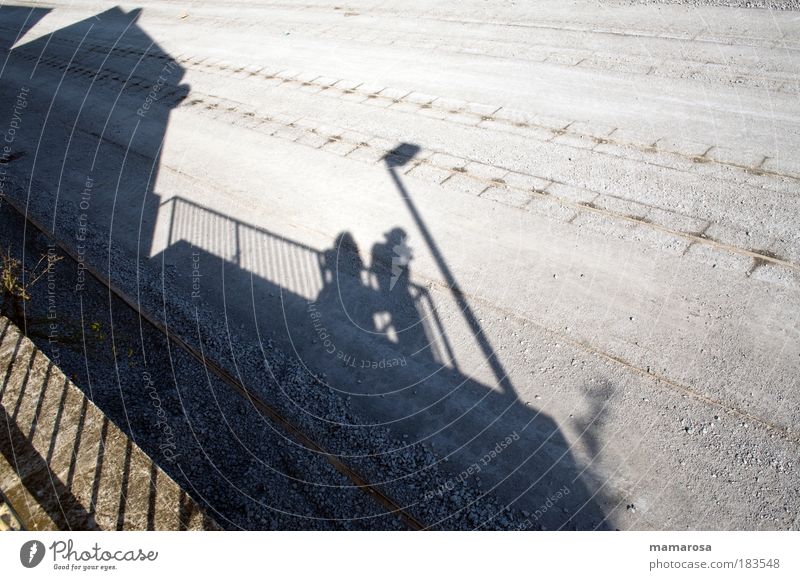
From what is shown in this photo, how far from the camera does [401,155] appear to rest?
15445mm

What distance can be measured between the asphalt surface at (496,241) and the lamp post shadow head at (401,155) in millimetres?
82

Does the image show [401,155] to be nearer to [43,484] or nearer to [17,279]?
[17,279]

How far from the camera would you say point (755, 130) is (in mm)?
Result: 13680

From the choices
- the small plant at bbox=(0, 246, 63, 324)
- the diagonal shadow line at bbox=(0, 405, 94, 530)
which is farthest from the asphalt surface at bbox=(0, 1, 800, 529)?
the diagonal shadow line at bbox=(0, 405, 94, 530)

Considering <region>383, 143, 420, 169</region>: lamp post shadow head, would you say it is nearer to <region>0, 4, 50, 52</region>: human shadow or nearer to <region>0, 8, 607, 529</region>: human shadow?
<region>0, 8, 607, 529</region>: human shadow

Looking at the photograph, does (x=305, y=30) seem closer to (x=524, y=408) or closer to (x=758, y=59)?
(x=758, y=59)

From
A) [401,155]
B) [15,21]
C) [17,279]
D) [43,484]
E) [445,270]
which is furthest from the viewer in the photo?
[15,21]

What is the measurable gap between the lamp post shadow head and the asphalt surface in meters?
0.08

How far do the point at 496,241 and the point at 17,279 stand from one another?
403 inches

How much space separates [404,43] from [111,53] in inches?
583

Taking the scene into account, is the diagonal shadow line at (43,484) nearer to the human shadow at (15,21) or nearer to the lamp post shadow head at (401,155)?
the lamp post shadow head at (401,155)

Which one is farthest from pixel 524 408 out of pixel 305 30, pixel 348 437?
pixel 305 30

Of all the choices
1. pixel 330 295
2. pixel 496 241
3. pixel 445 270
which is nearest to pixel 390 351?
pixel 330 295

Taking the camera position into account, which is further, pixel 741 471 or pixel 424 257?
pixel 424 257
